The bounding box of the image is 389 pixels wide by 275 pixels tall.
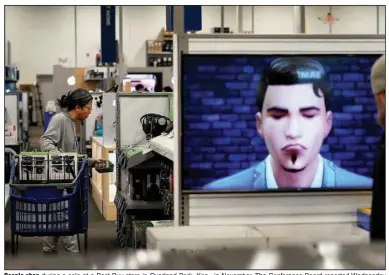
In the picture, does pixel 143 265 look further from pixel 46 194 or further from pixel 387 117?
pixel 46 194

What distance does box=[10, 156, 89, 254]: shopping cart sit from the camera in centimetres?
490

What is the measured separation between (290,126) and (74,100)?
125 inches

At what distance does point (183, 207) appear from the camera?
289 centimetres

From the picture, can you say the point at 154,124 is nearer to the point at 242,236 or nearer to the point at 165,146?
the point at 165,146

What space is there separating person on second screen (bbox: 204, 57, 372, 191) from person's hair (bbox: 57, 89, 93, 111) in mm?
2980

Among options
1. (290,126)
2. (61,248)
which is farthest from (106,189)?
(290,126)

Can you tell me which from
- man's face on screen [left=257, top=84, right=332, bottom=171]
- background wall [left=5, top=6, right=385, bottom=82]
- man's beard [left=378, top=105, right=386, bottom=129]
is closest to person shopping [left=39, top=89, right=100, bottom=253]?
man's face on screen [left=257, top=84, right=332, bottom=171]

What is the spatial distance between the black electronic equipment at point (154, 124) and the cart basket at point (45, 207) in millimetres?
1287

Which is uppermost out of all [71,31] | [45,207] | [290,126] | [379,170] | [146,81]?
[71,31]

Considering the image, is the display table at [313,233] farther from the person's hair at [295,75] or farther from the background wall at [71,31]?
the background wall at [71,31]

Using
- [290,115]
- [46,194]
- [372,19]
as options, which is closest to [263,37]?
[290,115]

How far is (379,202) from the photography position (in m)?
2.59

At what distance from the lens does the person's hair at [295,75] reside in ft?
9.00

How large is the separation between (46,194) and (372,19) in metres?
17.1
